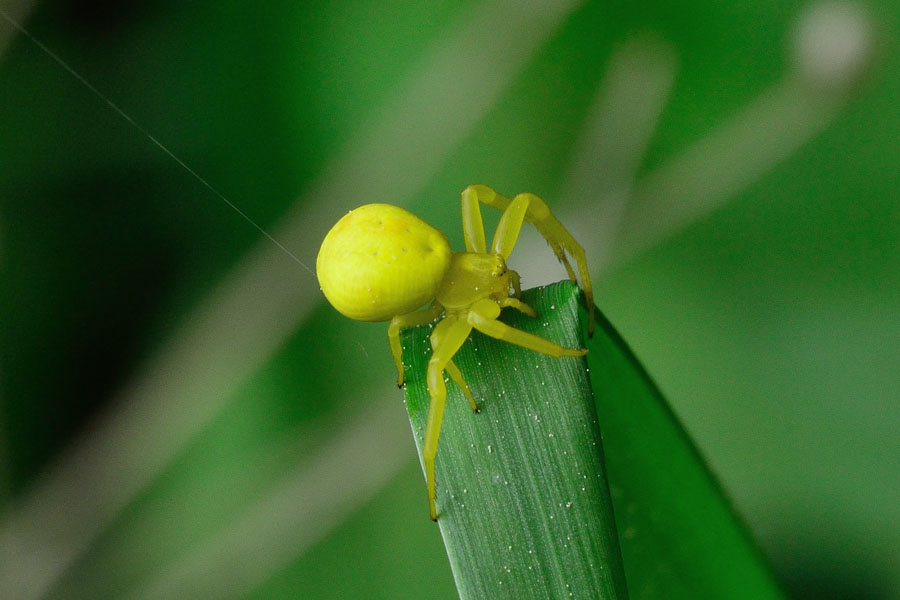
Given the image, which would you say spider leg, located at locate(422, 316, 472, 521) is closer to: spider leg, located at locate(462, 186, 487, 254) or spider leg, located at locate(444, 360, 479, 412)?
spider leg, located at locate(444, 360, 479, 412)

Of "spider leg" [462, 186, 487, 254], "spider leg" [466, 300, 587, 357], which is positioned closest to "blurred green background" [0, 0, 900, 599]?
"spider leg" [462, 186, 487, 254]

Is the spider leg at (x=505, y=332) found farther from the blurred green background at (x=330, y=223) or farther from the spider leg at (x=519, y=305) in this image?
the blurred green background at (x=330, y=223)

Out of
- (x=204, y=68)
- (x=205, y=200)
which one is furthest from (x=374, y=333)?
(x=204, y=68)

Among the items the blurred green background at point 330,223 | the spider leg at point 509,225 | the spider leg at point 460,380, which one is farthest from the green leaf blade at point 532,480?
the blurred green background at point 330,223

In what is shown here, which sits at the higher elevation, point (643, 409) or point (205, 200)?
point (205, 200)

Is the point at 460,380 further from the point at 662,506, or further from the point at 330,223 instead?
the point at 330,223

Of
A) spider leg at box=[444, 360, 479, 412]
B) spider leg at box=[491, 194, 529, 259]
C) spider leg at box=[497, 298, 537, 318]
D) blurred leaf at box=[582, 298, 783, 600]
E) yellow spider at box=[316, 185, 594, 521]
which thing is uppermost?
spider leg at box=[491, 194, 529, 259]

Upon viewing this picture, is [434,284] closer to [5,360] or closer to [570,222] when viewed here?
[570,222]
